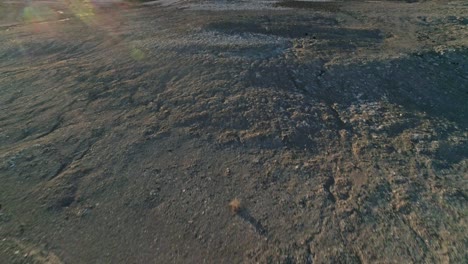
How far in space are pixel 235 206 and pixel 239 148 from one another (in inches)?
51.9

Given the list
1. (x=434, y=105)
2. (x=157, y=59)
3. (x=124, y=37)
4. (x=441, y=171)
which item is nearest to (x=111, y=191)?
(x=157, y=59)

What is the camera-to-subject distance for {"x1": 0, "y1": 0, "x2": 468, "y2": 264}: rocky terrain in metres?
3.75

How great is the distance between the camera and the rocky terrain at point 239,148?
12.3 feet

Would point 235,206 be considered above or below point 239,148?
below

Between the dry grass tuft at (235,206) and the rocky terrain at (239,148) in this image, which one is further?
the dry grass tuft at (235,206)

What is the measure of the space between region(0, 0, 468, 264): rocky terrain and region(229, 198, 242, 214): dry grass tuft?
16 mm

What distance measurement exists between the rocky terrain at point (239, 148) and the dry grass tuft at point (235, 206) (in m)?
0.02

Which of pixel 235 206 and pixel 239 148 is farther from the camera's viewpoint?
pixel 239 148

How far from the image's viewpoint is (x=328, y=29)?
1017 cm

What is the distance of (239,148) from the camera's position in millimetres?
5238

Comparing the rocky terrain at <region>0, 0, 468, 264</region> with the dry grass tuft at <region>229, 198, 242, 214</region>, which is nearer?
the rocky terrain at <region>0, 0, 468, 264</region>

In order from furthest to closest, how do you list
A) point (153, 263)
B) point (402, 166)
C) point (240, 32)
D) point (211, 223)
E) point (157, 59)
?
point (240, 32)
point (157, 59)
point (402, 166)
point (211, 223)
point (153, 263)

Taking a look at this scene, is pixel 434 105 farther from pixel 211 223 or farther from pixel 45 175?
pixel 45 175

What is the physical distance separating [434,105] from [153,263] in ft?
21.1
